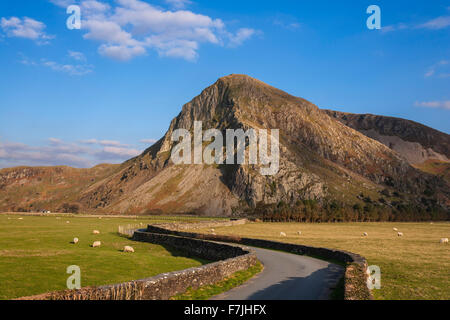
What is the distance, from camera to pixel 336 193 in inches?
6939

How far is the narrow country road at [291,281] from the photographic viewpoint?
1867cm

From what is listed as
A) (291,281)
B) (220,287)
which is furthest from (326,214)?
(220,287)

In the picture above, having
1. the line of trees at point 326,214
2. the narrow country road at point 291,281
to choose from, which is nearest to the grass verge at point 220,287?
the narrow country road at point 291,281

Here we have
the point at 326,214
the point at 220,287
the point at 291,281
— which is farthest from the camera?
the point at 326,214

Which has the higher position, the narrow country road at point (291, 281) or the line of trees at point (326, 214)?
the narrow country road at point (291, 281)

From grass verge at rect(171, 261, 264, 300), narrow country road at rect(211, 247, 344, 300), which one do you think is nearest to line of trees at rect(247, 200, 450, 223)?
narrow country road at rect(211, 247, 344, 300)

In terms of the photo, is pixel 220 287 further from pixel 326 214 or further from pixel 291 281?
pixel 326 214

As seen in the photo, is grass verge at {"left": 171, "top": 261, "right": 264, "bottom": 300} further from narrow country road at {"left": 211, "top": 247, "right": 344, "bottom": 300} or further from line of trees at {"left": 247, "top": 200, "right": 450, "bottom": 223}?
line of trees at {"left": 247, "top": 200, "right": 450, "bottom": 223}

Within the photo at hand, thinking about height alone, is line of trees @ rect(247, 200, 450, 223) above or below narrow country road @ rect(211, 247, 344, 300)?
below

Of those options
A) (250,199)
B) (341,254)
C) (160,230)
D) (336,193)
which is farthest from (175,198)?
(341,254)

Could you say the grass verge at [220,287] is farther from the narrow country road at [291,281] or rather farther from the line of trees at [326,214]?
the line of trees at [326,214]

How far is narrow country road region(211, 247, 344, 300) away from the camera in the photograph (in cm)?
1867

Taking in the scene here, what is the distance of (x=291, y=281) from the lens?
2277cm
